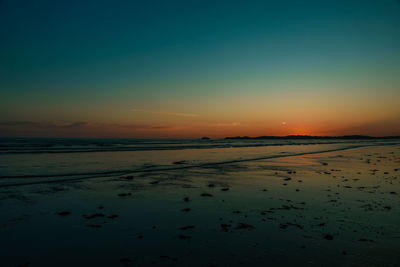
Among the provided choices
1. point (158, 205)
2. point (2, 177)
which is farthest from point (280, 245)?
point (2, 177)

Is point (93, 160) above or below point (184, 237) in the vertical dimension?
above

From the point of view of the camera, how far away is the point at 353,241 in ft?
20.4

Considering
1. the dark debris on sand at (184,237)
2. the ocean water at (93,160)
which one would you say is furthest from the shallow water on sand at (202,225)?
the ocean water at (93,160)

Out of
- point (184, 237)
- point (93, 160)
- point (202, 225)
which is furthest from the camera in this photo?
point (93, 160)

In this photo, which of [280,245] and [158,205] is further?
[158,205]

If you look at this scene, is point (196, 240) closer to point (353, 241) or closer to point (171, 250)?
point (171, 250)

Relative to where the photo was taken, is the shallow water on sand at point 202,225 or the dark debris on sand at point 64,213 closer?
the shallow water on sand at point 202,225

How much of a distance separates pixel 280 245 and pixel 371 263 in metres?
1.84

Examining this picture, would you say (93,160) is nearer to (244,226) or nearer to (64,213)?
(64,213)

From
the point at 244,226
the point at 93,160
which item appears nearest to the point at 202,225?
the point at 244,226

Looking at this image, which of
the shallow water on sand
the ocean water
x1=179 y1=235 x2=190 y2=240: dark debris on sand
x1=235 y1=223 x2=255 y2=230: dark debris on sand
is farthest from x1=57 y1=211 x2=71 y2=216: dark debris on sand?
the ocean water

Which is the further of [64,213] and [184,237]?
[64,213]

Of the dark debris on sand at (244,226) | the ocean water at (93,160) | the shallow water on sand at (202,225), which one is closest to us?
the shallow water on sand at (202,225)

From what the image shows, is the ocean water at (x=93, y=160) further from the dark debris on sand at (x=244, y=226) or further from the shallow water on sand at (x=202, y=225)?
the dark debris on sand at (x=244, y=226)
